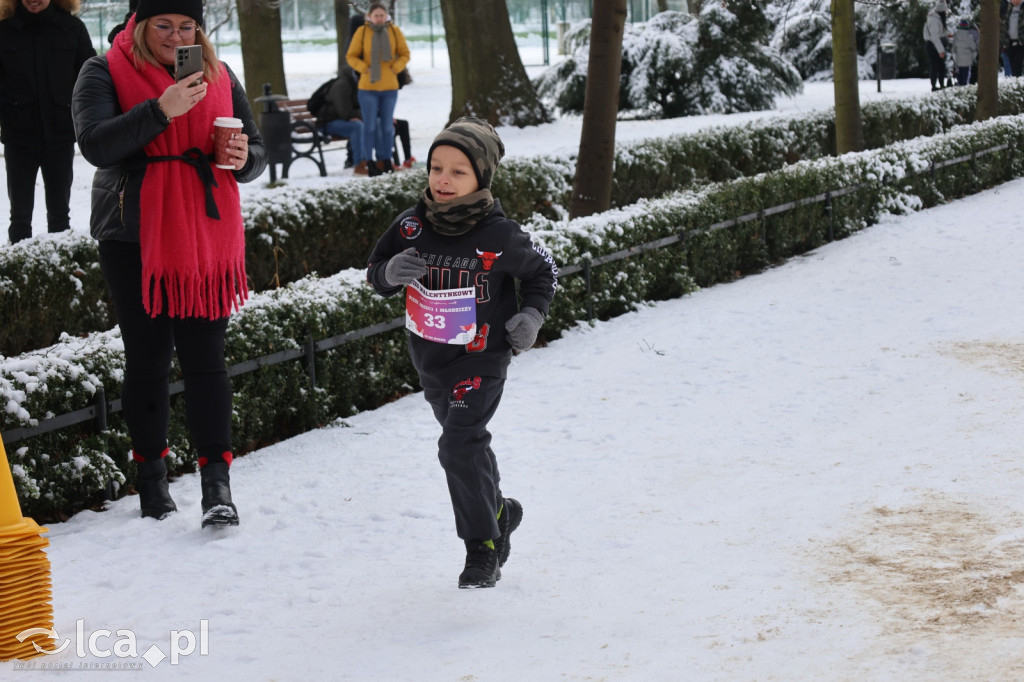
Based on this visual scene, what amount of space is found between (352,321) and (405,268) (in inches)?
102

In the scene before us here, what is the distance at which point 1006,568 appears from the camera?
4066mm

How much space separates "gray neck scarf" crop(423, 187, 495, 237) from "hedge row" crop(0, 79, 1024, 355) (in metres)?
3.58

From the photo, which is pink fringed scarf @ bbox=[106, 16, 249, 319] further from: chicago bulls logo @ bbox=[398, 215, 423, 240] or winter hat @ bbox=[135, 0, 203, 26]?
chicago bulls logo @ bbox=[398, 215, 423, 240]

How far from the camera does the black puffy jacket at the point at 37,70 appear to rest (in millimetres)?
7941

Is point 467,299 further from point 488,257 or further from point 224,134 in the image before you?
point 224,134

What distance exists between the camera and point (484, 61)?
1716 centimetres

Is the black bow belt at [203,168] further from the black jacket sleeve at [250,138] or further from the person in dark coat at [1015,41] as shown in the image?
the person in dark coat at [1015,41]

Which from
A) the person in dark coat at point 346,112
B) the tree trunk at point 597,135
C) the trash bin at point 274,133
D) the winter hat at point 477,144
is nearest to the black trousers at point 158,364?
the winter hat at point 477,144

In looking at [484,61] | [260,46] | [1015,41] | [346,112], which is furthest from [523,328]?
[1015,41]

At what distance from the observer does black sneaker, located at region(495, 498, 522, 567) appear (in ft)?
14.1

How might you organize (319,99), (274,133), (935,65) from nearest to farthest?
(274,133), (319,99), (935,65)

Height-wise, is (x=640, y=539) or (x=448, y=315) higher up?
(x=448, y=315)

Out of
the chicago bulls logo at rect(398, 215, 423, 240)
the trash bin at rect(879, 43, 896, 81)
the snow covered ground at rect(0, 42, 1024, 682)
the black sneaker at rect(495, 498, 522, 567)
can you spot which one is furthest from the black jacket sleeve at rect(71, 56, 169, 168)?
the trash bin at rect(879, 43, 896, 81)

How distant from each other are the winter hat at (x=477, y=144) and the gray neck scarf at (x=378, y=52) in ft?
30.5
